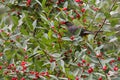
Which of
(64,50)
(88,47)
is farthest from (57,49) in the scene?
(88,47)

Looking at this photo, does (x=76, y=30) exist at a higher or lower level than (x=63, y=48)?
higher

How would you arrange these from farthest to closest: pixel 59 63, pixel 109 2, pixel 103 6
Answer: pixel 109 2 < pixel 103 6 < pixel 59 63

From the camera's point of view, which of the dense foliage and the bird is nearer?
the dense foliage

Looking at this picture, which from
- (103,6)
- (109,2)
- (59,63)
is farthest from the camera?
(109,2)

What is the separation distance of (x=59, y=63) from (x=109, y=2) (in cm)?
59

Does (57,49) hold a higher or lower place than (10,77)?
higher

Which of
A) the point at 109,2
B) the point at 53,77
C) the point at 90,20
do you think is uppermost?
the point at 109,2

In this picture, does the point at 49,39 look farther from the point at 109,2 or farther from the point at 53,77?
the point at 109,2

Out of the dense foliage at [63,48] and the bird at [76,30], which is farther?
the bird at [76,30]

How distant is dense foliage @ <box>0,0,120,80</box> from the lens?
1.72m

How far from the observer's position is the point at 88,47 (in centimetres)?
179

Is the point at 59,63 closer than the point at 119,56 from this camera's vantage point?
Yes

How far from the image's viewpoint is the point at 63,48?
6.05ft

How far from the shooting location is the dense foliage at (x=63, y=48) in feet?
5.63
